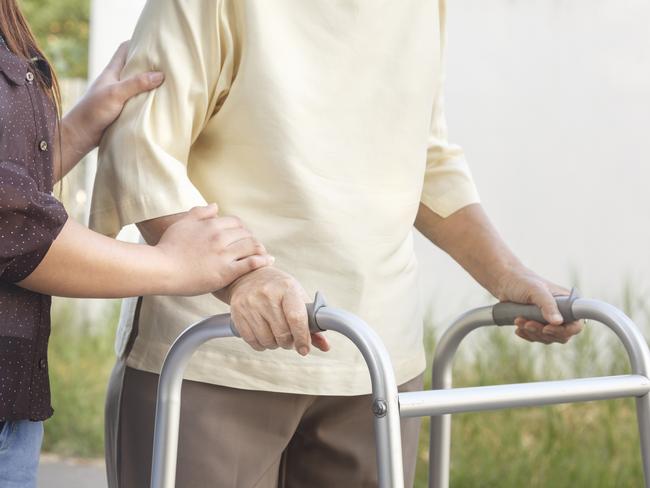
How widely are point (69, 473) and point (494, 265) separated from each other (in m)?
3.18

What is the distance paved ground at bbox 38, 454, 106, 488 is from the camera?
14.3ft

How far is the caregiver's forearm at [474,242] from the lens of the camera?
5.99ft

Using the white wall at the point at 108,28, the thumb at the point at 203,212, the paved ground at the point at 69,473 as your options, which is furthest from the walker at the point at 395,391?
the white wall at the point at 108,28

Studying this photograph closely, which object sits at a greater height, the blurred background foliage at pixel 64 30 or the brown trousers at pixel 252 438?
the blurred background foliage at pixel 64 30

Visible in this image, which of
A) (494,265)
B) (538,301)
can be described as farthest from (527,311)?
(494,265)

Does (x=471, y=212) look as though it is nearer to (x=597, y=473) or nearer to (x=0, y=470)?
(x=0, y=470)

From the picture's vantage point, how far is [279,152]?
151 centimetres

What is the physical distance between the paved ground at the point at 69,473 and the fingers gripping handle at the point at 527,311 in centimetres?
296

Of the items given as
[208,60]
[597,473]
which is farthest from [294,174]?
[597,473]

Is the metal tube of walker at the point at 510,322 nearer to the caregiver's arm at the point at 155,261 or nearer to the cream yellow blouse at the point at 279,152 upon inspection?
the cream yellow blouse at the point at 279,152

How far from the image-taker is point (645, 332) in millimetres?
3812

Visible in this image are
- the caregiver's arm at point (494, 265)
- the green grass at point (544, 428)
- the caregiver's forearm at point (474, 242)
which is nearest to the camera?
the caregiver's arm at point (494, 265)

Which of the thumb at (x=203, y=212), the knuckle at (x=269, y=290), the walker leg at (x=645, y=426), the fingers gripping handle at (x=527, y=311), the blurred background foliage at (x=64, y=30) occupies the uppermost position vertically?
the blurred background foliage at (x=64, y=30)

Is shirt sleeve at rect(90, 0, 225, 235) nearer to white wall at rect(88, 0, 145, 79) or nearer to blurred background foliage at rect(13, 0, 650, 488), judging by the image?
blurred background foliage at rect(13, 0, 650, 488)
